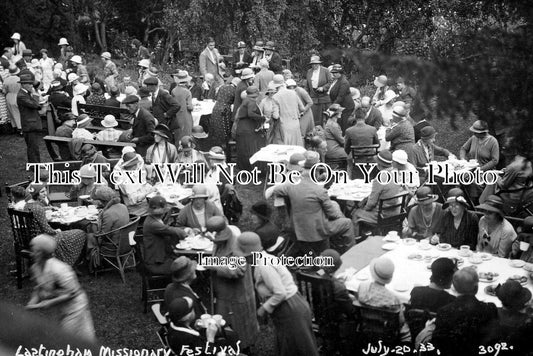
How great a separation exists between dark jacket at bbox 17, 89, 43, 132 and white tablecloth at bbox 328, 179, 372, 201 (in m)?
5.99

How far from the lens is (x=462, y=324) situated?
534 cm

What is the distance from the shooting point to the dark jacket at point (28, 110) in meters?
12.5

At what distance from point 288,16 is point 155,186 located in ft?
32.9

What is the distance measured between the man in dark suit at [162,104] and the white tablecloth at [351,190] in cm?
377

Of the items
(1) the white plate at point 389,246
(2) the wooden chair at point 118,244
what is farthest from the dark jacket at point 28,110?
(1) the white plate at point 389,246

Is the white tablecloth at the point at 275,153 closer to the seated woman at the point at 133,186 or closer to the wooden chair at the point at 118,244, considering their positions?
the seated woman at the point at 133,186

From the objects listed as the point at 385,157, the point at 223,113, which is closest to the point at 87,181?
the point at 223,113

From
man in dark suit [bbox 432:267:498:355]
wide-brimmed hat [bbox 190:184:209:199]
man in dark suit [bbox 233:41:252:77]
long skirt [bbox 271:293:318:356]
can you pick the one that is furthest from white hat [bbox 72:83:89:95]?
man in dark suit [bbox 432:267:498:355]

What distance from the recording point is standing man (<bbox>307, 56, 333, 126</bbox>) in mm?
14195

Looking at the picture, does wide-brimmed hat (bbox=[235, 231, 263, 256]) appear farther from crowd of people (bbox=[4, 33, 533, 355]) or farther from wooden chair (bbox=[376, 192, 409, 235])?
wooden chair (bbox=[376, 192, 409, 235])

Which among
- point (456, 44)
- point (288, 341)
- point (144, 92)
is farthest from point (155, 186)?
point (456, 44)

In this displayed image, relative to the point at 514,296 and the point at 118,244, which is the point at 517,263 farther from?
the point at 118,244

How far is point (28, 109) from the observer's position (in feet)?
41.3

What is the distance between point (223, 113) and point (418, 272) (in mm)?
7138
